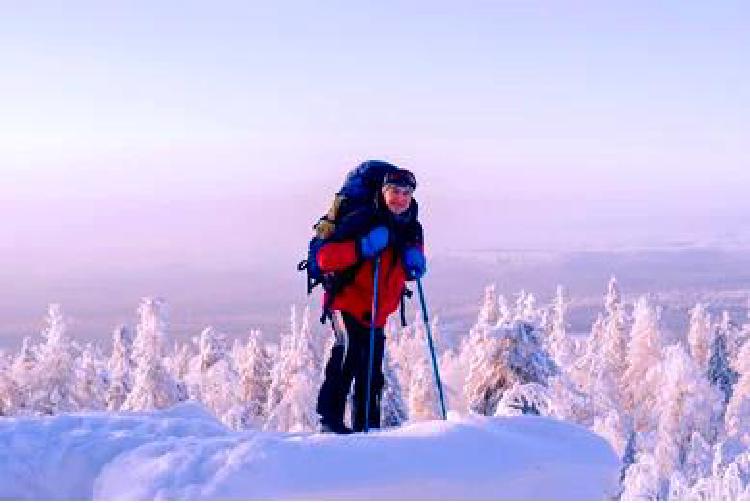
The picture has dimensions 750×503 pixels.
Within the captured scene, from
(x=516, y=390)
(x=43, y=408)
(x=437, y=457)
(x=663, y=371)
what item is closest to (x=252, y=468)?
(x=437, y=457)

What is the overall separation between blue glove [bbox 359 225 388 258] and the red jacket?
0.27 ft

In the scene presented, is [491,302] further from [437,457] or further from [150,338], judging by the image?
[437,457]

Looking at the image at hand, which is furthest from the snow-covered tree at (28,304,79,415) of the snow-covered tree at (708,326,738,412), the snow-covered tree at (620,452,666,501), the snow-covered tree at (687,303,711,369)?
the snow-covered tree at (687,303,711,369)

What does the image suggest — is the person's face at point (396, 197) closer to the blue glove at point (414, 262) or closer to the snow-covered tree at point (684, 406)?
the blue glove at point (414, 262)

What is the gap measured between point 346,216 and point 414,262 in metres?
0.88

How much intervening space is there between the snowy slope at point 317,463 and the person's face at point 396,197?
2245mm

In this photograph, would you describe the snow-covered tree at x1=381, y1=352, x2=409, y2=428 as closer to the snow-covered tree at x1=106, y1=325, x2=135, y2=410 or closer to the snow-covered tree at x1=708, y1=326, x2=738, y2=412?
the snow-covered tree at x1=106, y1=325, x2=135, y2=410

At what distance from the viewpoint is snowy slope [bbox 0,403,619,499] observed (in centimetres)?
650

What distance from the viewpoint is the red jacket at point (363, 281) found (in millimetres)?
8969

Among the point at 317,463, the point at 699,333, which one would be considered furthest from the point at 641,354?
the point at 317,463

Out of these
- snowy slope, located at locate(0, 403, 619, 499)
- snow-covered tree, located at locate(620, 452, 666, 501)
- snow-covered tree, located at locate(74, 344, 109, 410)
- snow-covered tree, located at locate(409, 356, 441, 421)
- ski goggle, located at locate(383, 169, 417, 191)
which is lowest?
snow-covered tree, located at locate(409, 356, 441, 421)

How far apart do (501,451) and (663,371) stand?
41.7 m

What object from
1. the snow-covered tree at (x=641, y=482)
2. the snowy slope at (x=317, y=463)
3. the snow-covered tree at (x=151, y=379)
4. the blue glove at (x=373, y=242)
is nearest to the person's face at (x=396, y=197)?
the blue glove at (x=373, y=242)

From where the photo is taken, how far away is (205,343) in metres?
50.5
